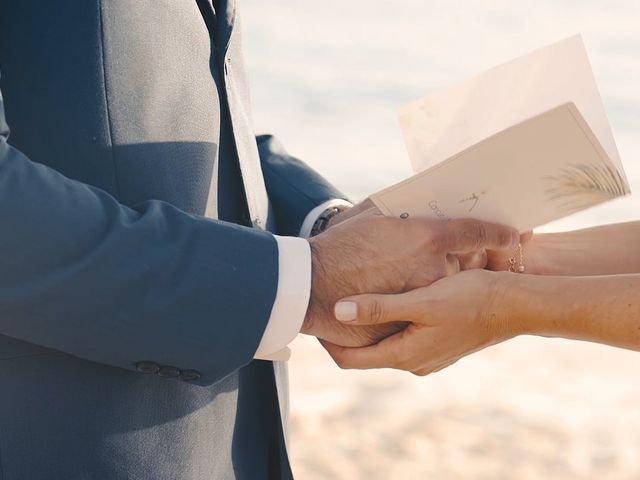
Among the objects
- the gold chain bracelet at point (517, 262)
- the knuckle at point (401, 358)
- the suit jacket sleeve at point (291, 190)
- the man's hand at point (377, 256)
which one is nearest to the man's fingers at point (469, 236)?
the man's hand at point (377, 256)

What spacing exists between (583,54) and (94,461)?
1151 mm

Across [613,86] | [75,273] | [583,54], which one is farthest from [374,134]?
[75,273]

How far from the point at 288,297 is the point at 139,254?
0.25 metres

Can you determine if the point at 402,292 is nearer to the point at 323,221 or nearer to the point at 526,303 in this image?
the point at 526,303

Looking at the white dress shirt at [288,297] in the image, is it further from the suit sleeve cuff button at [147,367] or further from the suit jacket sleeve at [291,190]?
the suit jacket sleeve at [291,190]

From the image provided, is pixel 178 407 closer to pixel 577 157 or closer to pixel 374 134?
pixel 577 157

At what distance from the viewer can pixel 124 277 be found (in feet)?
4.96

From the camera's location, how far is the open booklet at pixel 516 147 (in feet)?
5.77

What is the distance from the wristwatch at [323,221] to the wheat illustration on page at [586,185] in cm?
55

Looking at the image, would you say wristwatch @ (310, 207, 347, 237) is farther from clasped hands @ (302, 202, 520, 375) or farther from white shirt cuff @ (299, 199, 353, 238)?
clasped hands @ (302, 202, 520, 375)

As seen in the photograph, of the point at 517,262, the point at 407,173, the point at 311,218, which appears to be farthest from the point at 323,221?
the point at 407,173

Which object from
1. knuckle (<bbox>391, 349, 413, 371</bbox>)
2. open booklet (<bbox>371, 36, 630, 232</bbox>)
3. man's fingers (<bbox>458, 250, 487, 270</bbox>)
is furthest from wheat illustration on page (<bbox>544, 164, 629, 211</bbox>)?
knuckle (<bbox>391, 349, 413, 371</bbox>)

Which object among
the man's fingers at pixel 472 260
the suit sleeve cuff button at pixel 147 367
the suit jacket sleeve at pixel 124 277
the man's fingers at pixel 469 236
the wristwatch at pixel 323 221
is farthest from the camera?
the wristwatch at pixel 323 221

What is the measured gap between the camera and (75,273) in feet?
4.87
